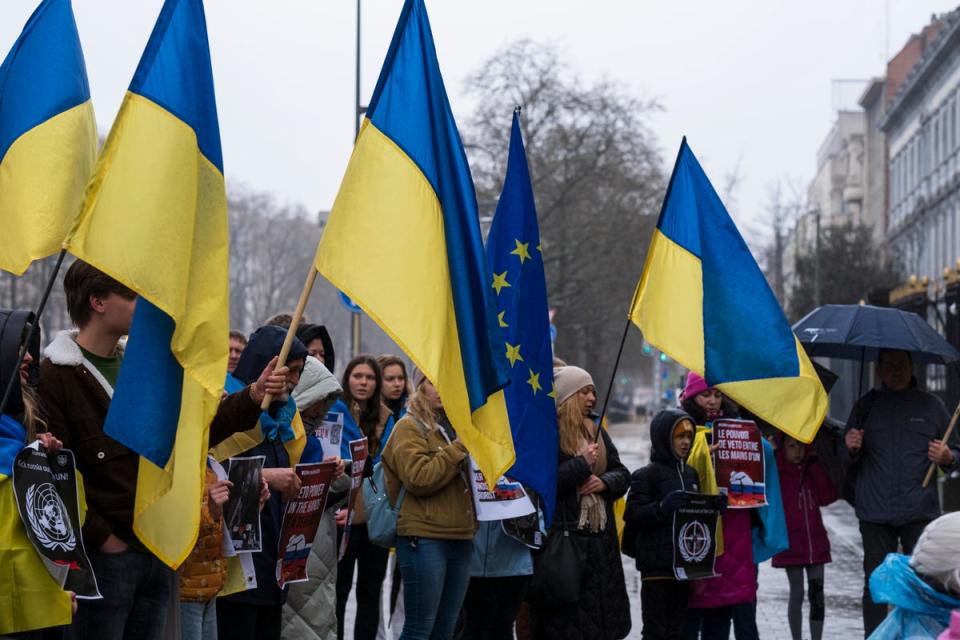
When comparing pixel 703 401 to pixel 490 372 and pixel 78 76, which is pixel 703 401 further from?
pixel 78 76

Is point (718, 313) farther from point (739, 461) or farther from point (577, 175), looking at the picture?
point (577, 175)

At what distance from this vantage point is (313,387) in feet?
26.0

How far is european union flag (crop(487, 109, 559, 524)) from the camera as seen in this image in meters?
7.64

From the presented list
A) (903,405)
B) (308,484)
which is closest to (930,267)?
(903,405)

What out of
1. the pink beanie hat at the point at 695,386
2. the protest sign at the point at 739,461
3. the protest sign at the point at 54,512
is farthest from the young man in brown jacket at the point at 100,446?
the pink beanie hat at the point at 695,386

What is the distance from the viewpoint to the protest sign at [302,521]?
7129 millimetres

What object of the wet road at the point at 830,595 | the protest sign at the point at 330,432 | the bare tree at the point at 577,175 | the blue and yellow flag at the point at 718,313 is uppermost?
the bare tree at the point at 577,175

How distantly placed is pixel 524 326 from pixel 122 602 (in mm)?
3040

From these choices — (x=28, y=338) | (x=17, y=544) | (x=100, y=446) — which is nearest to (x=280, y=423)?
(x=100, y=446)

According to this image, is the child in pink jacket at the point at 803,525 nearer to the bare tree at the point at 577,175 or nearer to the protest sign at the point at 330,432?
the protest sign at the point at 330,432

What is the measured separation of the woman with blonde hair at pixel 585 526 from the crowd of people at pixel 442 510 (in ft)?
0.04

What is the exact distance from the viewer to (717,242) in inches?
344

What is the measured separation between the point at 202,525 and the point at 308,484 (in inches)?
41.3

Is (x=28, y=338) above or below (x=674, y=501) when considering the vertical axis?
above
